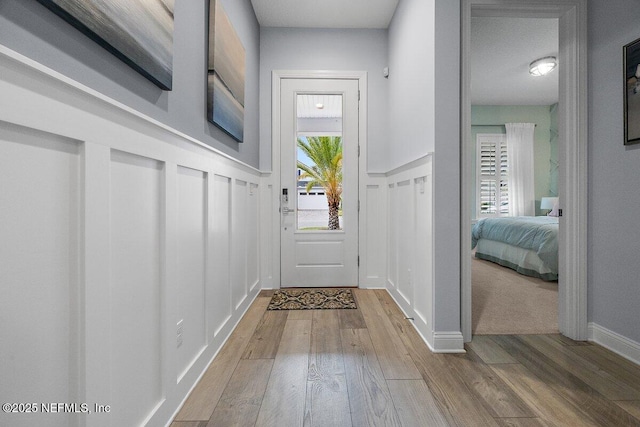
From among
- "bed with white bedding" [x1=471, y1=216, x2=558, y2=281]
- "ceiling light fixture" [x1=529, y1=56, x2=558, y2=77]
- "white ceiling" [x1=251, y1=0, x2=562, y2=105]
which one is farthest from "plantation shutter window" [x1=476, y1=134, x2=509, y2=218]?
"ceiling light fixture" [x1=529, y1=56, x2=558, y2=77]

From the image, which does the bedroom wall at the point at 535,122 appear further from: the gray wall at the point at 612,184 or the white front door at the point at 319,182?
the gray wall at the point at 612,184

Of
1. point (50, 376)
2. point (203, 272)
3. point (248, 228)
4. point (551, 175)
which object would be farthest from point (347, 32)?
point (551, 175)

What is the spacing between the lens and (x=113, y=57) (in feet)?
3.03

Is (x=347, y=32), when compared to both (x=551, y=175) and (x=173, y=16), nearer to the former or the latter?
(x=173, y=16)

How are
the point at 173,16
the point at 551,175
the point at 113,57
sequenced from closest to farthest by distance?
the point at 113,57
the point at 173,16
the point at 551,175

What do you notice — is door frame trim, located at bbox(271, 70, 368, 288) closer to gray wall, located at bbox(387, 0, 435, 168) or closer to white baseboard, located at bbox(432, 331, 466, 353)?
gray wall, located at bbox(387, 0, 435, 168)

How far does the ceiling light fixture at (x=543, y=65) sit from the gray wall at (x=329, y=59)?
7.22 feet

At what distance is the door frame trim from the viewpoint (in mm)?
3217

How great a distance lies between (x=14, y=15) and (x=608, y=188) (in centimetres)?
255

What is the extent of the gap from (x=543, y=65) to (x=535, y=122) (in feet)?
8.12

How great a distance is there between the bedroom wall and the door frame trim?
379cm

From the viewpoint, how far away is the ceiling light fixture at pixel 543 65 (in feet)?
13.2

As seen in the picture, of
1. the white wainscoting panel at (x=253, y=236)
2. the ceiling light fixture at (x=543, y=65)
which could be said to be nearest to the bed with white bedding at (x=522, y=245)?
the ceiling light fixture at (x=543, y=65)

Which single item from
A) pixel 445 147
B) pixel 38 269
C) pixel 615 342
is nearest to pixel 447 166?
pixel 445 147
